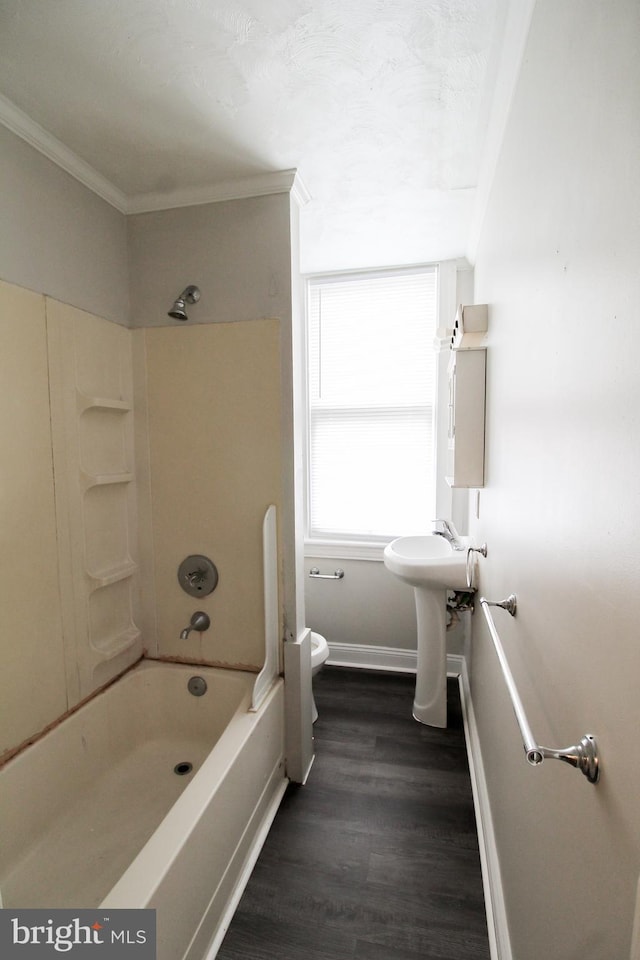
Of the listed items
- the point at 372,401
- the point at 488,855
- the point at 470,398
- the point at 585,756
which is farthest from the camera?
the point at 372,401

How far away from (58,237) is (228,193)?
0.69m

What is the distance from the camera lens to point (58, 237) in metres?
1.50

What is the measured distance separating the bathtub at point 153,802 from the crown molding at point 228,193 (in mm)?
2050

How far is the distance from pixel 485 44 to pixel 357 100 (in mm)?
378

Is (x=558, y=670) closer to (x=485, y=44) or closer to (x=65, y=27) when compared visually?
(x=485, y=44)

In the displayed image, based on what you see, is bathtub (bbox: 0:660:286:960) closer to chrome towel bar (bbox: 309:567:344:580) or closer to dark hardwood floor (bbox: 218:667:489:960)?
dark hardwood floor (bbox: 218:667:489:960)

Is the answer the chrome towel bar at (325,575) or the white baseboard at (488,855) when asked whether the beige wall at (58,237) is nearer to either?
the chrome towel bar at (325,575)

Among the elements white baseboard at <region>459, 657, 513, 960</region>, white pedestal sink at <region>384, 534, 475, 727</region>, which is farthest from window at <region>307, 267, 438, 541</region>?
white baseboard at <region>459, 657, 513, 960</region>

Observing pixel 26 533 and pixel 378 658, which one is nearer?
pixel 26 533

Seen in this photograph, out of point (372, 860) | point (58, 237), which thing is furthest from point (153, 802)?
point (58, 237)

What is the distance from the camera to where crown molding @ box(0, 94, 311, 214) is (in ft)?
4.70

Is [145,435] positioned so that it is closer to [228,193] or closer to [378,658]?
[228,193]

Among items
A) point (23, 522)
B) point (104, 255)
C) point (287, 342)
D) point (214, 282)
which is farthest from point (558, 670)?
point (104, 255)

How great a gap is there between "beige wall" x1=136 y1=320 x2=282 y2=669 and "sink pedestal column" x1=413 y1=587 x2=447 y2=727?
0.88 m
